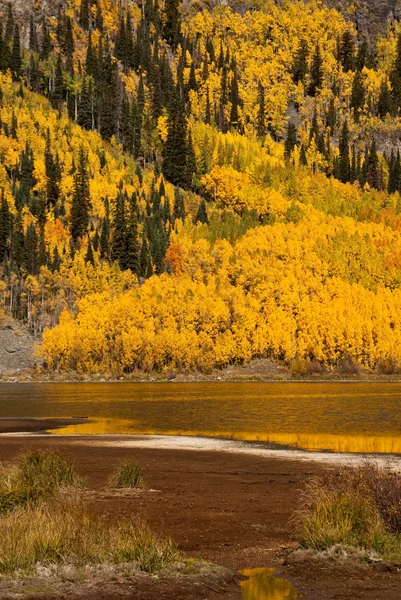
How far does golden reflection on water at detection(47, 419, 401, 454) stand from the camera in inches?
1513

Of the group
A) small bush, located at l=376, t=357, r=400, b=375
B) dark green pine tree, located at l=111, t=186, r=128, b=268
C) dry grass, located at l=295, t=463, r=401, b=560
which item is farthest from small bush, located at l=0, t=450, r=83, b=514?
dark green pine tree, located at l=111, t=186, r=128, b=268

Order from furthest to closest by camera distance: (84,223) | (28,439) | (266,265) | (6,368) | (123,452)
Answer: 1. (84,223)
2. (266,265)
3. (6,368)
4. (28,439)
5. (123,452)

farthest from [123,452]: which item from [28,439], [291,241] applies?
[291,241]

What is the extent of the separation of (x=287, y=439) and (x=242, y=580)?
97.1 ft

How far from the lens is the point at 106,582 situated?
13930 mm

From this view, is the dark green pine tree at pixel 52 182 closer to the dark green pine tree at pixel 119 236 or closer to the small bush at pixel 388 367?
the dark green pine tree at pixel 119 236

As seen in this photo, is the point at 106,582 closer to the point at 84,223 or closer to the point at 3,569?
the point at 3,569

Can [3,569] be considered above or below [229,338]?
above

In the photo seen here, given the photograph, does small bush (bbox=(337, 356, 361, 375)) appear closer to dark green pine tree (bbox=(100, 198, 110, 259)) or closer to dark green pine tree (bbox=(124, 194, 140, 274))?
dark green pine tree (bbox=(124, 194, 140, 274))

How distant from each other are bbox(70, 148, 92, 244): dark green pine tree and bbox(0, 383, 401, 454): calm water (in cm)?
9815

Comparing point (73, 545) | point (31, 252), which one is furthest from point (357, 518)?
point (31, 252)

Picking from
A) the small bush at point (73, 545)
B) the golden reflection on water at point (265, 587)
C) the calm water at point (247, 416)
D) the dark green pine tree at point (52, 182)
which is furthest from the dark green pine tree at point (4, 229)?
the golden reflection on water at point (265, 587)

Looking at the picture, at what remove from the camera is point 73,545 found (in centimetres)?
1470

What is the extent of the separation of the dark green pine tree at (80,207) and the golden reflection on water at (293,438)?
134476 mm
